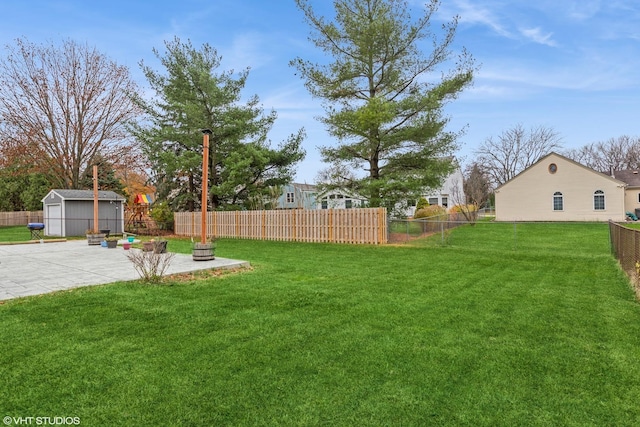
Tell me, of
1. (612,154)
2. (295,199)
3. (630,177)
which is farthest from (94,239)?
(612,154)

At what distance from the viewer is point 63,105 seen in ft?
76.6

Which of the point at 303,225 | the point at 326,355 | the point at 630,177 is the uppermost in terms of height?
the point at 630,177

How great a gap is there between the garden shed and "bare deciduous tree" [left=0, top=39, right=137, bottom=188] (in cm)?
488

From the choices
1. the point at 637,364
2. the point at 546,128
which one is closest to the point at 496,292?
the point at 637,364

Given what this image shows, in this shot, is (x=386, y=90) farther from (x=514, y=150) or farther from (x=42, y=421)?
(x=514, y=150)

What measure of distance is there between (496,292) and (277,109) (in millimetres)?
18387

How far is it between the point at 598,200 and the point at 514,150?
1952cm

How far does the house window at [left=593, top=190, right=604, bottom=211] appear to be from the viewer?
24.2m

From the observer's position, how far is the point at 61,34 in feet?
75.0

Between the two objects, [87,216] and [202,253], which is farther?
[87,216]

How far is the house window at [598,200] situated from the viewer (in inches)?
952

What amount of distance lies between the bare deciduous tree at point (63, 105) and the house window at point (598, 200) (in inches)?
1230

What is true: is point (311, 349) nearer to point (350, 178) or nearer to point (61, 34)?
point (350, 178)

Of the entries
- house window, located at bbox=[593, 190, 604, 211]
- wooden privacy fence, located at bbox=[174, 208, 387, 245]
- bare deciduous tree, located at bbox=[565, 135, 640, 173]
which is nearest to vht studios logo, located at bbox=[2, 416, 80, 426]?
wooden privacy fence, located at bbox=[174, 208, 387, 245]
